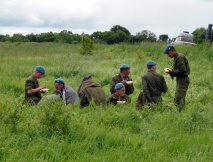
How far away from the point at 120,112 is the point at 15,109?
2238mm

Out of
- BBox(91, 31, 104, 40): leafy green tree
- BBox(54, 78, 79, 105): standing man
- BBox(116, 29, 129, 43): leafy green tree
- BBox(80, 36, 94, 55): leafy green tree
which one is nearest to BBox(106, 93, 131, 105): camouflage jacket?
BBox(54, 78, 79, 105): standing man

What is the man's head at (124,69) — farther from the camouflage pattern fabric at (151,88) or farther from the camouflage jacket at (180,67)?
the camouflage jacket at (180,67)

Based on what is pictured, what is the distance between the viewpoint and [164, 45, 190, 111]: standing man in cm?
749

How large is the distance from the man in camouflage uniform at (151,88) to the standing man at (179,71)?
15.2 inches

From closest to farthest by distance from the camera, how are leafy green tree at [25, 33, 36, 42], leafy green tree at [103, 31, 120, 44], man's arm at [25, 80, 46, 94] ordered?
man's arm at [25, 80, 46, 94]
leafy green tree at [103, 31, 120, 44]
leafy green tree at [25, 33, 36, 42]

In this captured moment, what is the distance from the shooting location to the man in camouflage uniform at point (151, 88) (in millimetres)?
7270

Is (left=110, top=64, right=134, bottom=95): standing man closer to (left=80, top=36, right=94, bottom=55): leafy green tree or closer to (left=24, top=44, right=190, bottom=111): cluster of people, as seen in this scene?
(left=24, top=44, right=190, bottom=111): cluster of people

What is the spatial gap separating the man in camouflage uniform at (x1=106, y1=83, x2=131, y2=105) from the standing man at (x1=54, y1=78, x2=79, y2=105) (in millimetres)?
784

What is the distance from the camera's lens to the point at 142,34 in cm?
7706

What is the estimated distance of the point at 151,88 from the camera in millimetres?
7348

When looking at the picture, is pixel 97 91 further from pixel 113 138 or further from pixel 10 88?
pixel 10 88

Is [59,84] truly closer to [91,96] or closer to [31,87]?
[31,87]

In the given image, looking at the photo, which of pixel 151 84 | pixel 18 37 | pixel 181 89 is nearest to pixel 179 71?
pixel 181 89

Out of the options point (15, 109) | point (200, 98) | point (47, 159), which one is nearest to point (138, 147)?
point (47, 159)
